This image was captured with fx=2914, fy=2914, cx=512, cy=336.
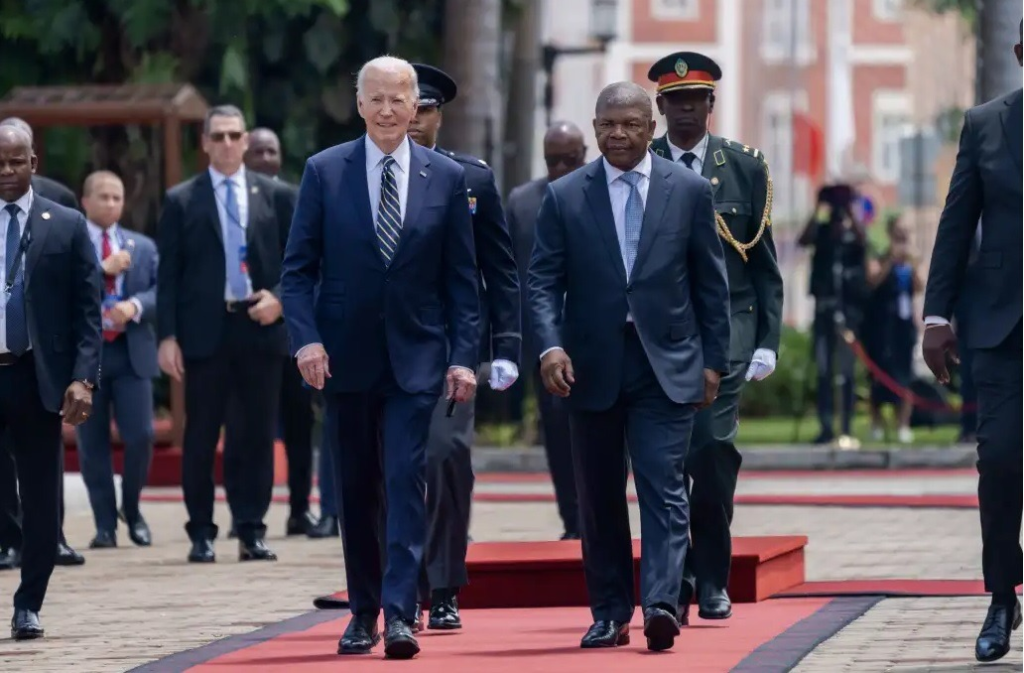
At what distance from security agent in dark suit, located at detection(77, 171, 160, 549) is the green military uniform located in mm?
4877

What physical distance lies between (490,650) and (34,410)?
1906 mm

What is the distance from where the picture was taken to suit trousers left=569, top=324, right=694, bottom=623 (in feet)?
30.4

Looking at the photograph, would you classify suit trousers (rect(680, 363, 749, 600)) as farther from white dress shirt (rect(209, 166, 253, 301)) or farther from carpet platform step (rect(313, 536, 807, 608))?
white dress shirt (rect(209, 166, 253, 301))

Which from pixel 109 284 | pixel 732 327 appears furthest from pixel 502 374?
pixel 109 284

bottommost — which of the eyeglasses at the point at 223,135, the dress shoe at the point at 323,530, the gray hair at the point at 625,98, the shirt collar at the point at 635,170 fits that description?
the dress shoe at the point at 323,530

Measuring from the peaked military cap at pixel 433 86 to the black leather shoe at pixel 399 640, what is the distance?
7.30 ft

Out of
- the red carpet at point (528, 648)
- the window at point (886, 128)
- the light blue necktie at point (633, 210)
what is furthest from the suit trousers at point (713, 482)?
the window at point (886, 128)

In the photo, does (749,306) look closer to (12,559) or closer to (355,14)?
(12,559)

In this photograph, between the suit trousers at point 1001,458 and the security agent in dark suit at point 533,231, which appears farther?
the security agent in dark suit at point 533,231

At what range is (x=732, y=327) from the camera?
1025cm

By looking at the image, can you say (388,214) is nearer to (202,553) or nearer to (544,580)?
(544,580)

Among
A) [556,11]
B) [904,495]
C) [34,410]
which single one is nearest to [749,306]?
[34,410]

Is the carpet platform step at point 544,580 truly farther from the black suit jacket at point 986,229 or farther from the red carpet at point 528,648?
the black suit jacket at point 986,229

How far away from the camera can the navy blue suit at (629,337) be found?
936cm
